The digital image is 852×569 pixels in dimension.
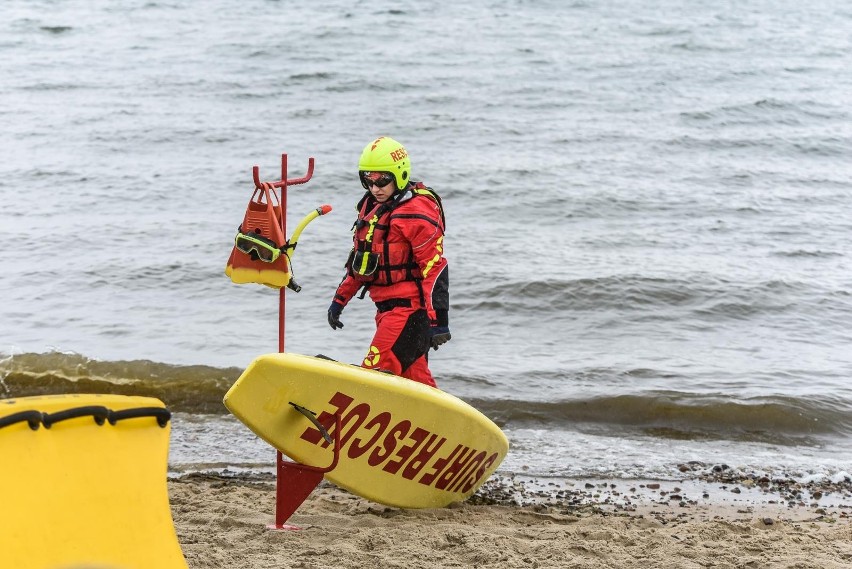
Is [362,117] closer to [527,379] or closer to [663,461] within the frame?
[527,379]

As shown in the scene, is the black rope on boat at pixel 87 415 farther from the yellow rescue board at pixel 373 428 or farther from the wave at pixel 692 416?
the wave at pixel 692 416

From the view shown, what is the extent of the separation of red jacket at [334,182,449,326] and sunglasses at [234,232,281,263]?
79cm

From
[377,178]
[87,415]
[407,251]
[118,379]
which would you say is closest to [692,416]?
[407,251]

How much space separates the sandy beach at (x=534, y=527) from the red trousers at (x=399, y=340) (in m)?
0.84

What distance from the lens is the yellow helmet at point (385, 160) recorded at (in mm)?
6082

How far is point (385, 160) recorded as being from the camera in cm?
609

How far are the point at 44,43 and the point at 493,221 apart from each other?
49.4 feet

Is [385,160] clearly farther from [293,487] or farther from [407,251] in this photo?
[293,487]

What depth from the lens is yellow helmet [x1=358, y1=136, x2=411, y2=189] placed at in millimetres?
6082

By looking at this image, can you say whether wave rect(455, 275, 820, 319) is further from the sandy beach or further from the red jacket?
the red jacket

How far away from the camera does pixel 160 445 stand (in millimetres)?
3340

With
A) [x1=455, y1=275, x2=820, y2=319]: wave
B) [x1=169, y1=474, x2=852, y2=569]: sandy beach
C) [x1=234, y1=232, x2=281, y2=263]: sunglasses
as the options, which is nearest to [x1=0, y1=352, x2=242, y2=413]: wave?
[x1=169, y1=474, x2=852, y2=569]: sandy beach

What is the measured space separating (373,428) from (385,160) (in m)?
1.52

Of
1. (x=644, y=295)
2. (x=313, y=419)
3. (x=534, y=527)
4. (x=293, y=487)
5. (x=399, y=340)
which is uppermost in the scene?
(x=399, y=340)
